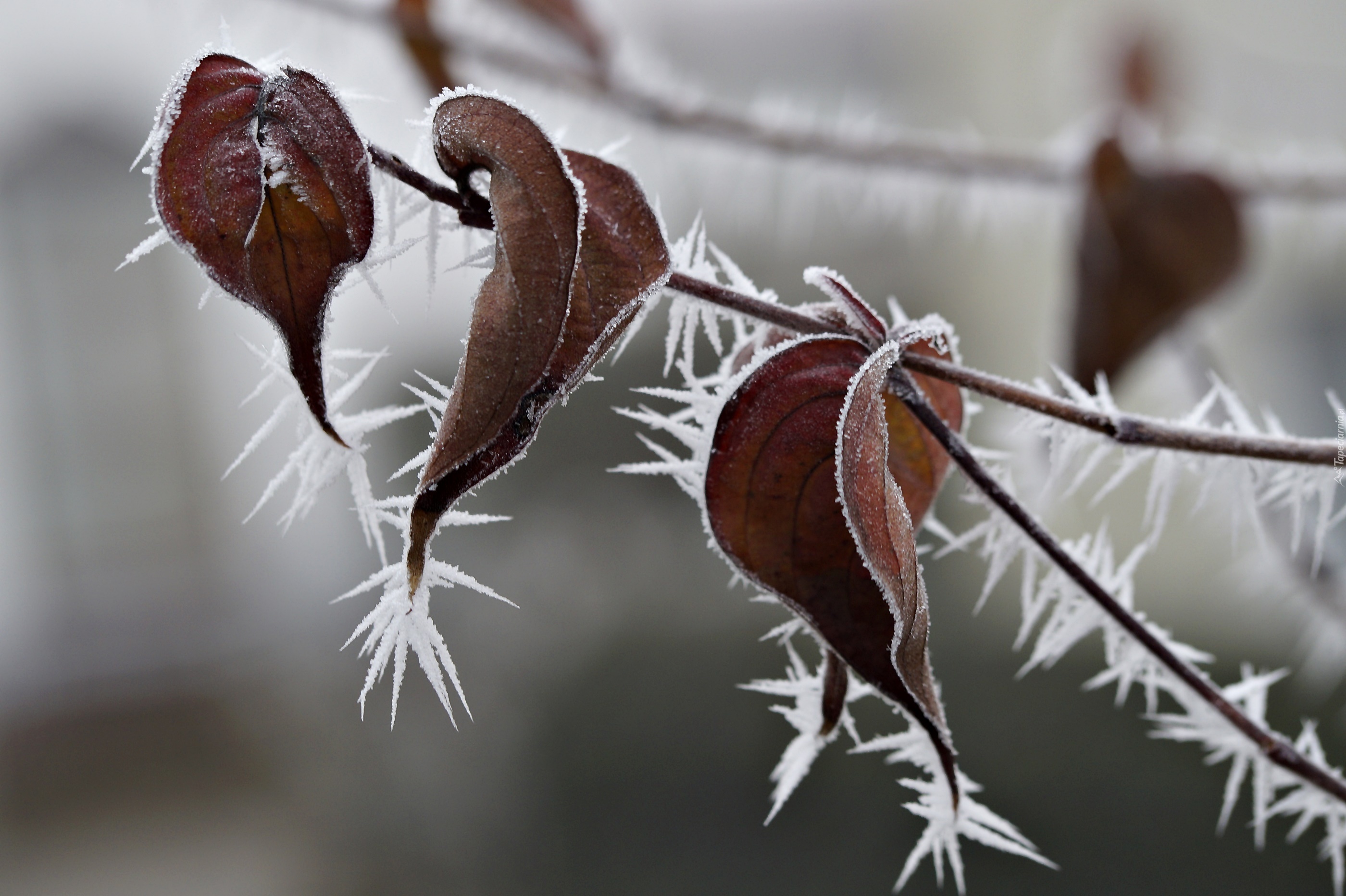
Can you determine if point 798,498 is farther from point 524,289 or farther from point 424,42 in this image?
point 424,42

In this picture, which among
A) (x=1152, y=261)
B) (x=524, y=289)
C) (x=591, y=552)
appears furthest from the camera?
(x=591, y=552)

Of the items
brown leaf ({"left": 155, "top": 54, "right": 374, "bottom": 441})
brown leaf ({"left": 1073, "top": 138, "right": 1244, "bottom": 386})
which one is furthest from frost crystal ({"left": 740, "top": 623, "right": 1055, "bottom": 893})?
brown leaf ({"left": 1073, "top": 138, "right": 1244, "bottom": 386})

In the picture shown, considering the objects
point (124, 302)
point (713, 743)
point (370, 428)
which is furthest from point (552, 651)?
point (124, 302)

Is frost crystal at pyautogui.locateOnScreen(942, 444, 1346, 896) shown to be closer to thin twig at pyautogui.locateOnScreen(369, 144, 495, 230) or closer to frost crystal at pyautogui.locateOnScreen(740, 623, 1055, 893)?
frost crystal at pyautogui.locateOnScreen(740, 623, 1055, 893)

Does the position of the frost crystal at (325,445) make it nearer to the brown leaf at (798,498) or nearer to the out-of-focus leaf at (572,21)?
the brown leaf at (798,498)

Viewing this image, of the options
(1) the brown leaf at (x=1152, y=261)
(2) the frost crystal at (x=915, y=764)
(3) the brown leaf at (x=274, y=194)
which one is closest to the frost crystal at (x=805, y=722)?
(2) the frost crystal at (x=915, y=764)

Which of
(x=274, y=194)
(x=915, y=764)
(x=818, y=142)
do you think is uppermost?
(x=818, y=142)

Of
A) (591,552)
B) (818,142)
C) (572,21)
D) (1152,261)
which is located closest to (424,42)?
(572,21)
